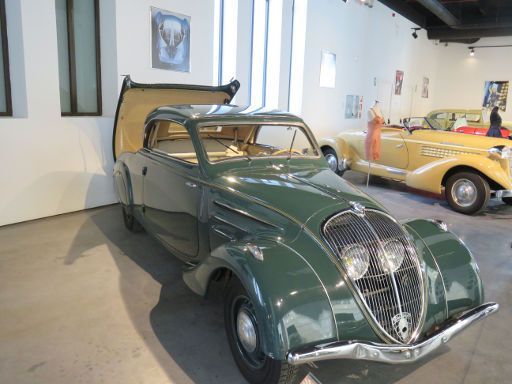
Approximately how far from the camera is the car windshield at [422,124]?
296 inches

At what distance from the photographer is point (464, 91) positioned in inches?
692

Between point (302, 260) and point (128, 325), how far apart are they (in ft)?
→ 4.49

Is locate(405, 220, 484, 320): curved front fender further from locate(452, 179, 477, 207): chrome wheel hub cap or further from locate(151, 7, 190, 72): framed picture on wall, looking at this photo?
locate(151, 7, 190, 72): framed picture on wall

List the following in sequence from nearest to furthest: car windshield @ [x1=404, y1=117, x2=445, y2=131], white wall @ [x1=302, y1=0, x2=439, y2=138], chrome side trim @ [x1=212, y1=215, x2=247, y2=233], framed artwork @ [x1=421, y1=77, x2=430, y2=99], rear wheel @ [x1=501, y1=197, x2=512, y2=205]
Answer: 1. chrome side trim @ [x1=212, y1=215, x2=247, y2=233]
2. rear wheel @ [x1=501, y1=197, x2=512, y2=205]
3. car windshield @ [x1=404, y1=117, x2=445, y2=131]
4. white wall @ [x1=302, y1=0, x2=439, y2=138]
5. framed artwork @ [x1=421, y1=77, x2=430, y2=99]

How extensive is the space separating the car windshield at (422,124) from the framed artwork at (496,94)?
9.77m

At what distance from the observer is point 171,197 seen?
3387 millimetres

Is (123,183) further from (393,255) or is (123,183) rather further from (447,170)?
(447,170)

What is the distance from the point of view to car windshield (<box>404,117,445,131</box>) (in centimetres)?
752

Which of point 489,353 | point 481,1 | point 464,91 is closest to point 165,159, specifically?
point 489,353

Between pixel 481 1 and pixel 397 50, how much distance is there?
9.48ft

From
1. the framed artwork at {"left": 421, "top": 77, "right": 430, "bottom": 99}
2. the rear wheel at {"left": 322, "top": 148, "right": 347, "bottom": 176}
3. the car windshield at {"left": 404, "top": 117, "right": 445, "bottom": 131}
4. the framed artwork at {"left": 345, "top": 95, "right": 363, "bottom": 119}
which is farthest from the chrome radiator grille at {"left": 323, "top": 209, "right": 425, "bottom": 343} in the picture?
the framed artwork at {"left": 421, "top": 77, "right": 430, "bottom": 99}

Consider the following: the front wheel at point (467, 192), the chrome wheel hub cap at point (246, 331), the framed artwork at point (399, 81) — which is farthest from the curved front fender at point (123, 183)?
the framed artwork at point (399, 81)

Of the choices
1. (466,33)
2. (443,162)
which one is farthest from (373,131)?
(466,33)

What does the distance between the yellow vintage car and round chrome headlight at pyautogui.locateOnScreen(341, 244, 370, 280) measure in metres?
A: 3.52
